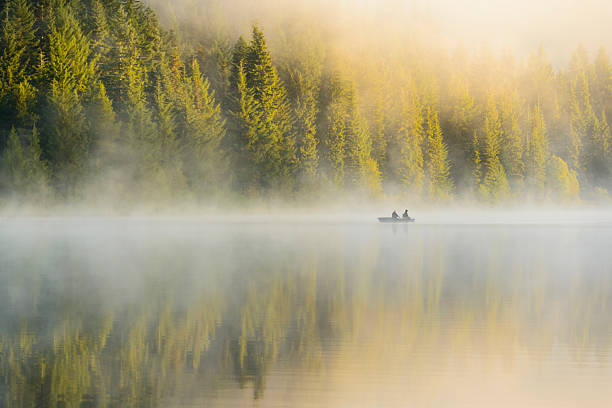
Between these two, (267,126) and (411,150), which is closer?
(267,126)

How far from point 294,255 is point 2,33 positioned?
46198 mm

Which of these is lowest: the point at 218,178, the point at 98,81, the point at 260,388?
the point at 260,388

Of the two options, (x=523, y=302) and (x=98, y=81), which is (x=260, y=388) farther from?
(x=98, y=81)

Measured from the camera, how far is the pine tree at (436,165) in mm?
97438

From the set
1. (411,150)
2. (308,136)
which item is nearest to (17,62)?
(308,136)

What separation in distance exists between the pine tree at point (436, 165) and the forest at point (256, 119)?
0.20 m

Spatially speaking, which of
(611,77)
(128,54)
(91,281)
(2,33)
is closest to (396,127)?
(128,54)

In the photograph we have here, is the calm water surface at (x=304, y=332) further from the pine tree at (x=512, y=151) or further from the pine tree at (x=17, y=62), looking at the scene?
the pine tree at (x=512, y=151)

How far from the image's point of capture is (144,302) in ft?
54.2

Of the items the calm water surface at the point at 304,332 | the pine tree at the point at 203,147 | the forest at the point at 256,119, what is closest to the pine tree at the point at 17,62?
the forest at the point at 256,119

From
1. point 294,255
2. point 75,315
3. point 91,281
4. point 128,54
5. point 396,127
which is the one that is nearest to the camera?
point 75,315

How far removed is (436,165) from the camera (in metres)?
98.4

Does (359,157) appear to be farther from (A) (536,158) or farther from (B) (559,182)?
(B) (559,182)

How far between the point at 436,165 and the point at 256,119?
31524 mm
